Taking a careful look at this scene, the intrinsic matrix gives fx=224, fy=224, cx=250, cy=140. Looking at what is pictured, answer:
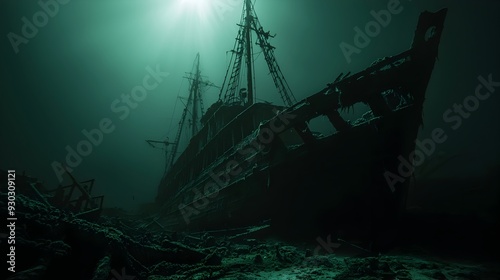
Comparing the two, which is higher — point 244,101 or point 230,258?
point 244,101

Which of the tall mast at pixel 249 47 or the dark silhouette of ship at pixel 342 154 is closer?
the dark silhouette of ship at pixel 342 154

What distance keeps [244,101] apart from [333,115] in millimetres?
9761

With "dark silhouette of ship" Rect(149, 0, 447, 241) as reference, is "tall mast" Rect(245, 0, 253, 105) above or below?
above

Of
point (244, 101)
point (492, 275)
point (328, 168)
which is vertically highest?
point (244, 101)

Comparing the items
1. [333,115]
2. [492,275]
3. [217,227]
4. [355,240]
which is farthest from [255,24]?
[492,275]

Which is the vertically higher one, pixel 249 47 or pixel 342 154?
pixel 249 47

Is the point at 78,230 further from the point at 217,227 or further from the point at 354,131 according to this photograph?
the point at 217,227

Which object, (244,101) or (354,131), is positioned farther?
(244,101)

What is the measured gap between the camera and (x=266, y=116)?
1125 centimetres

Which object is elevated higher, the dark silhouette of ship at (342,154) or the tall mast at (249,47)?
the tall mast at (249,47)

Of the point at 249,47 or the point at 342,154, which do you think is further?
the point at 249,47

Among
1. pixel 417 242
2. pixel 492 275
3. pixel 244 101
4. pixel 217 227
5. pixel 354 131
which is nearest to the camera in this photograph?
pixel 492 275

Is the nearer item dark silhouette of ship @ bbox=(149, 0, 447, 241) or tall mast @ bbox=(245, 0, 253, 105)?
dark silhouette of ship @ bbox=(149, 0, 447, 241)

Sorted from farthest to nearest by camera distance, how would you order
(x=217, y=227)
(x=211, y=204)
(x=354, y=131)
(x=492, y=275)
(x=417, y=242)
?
1. (x=211, y=204)
2. (x=217, y=227)
3. (x=354, y=131)
4. (x=417, y=242)
5. (x=492, y=275)
